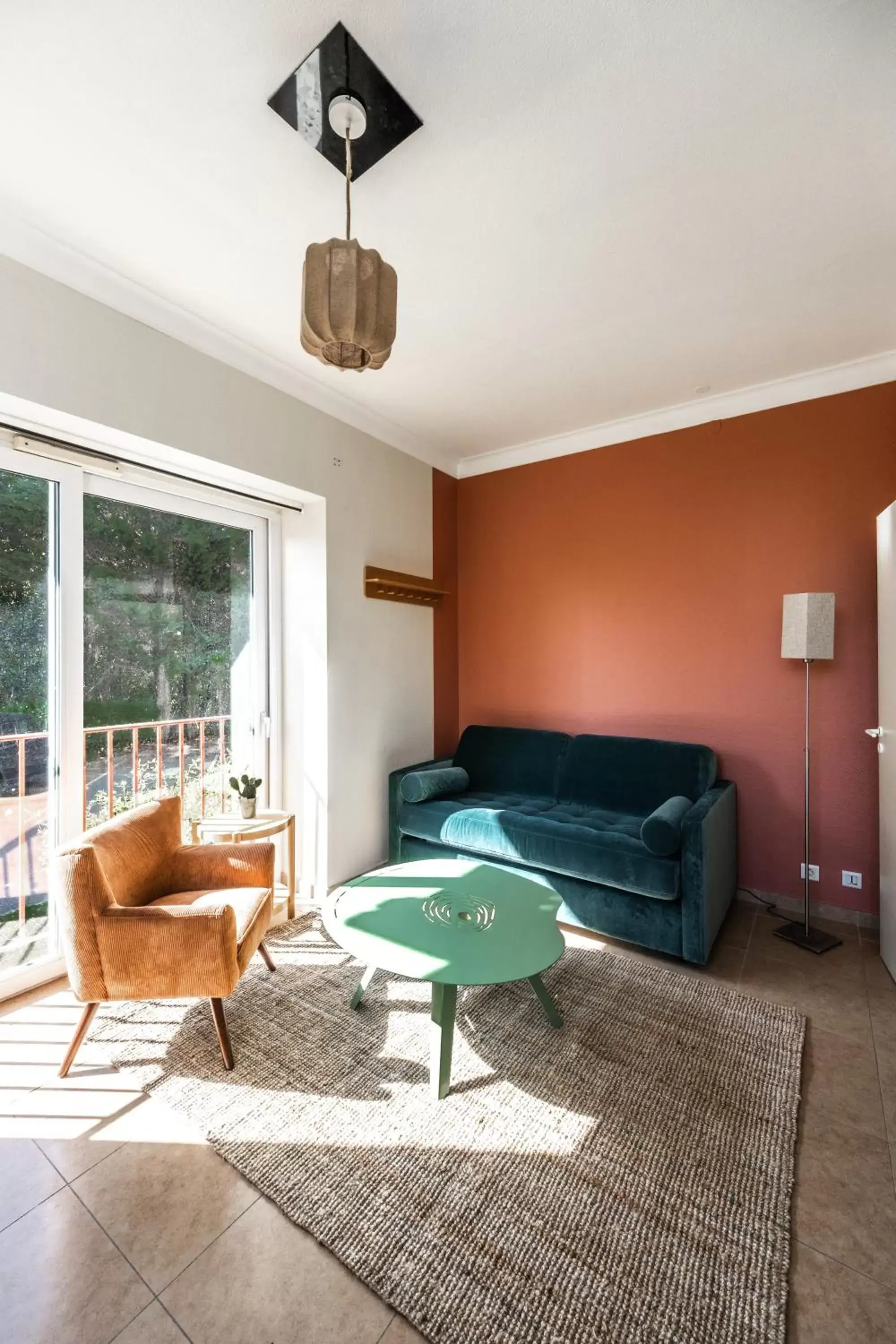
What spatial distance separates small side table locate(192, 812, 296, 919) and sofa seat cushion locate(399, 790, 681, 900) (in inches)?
28.3

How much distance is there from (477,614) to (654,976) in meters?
2.65

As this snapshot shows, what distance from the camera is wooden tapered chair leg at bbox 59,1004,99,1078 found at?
6.34 ft

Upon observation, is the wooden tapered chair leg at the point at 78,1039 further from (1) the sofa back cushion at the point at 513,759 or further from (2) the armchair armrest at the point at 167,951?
(1) the sofa back cushion at the point at 513,759

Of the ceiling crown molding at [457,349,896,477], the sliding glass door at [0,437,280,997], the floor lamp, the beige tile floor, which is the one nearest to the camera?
the beige tile floor

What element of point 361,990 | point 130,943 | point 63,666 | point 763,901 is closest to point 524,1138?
point 361,990

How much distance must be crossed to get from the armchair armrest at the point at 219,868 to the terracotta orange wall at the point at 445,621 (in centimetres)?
195

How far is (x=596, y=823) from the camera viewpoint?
313cm

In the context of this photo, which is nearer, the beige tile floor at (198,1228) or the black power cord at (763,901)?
the beige tile floor at (198,1228)

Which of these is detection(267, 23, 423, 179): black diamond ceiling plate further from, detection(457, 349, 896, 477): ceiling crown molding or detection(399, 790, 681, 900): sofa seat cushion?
detection(399, 790, 681, 900): sofa seat cushion

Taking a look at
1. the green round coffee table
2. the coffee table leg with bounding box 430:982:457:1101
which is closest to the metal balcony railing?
the green round coffee table

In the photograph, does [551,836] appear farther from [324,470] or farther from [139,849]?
[324,470]

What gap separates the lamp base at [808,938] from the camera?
2783 mm

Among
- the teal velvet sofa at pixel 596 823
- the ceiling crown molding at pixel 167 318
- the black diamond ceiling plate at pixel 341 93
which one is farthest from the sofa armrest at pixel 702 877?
the ceiling crown molding at pixel 167 318

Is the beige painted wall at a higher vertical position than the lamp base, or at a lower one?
higher
